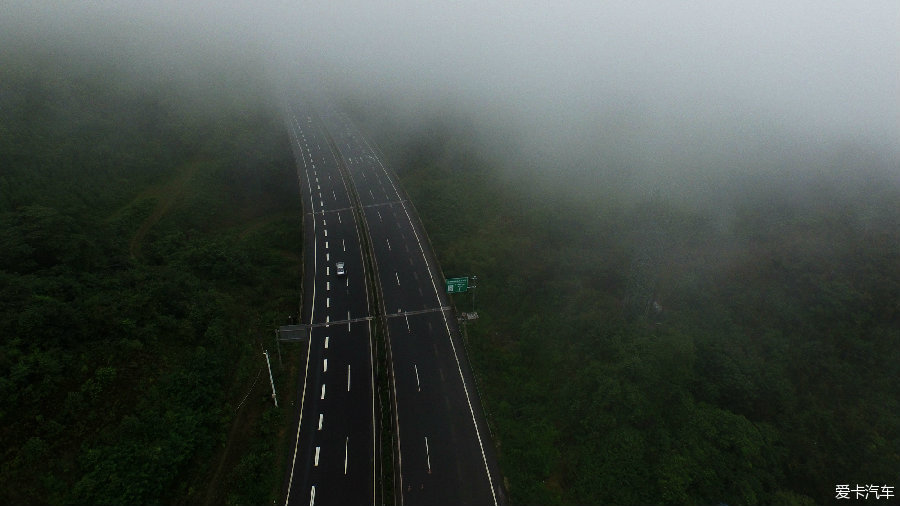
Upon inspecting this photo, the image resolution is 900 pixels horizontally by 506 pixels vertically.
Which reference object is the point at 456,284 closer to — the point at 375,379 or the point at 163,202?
the point at 375,379

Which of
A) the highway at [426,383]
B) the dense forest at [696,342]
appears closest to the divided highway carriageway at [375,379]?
the highway at [426,383]

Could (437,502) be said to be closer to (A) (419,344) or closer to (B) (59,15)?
(A) (419,344)

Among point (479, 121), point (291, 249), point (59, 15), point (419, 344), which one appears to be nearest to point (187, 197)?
point (291, 249)

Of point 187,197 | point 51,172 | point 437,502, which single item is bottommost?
point 437,502

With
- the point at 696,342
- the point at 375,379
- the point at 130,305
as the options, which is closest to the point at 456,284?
the point at 375,379

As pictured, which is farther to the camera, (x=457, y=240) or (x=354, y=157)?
(x=354, y=157)
